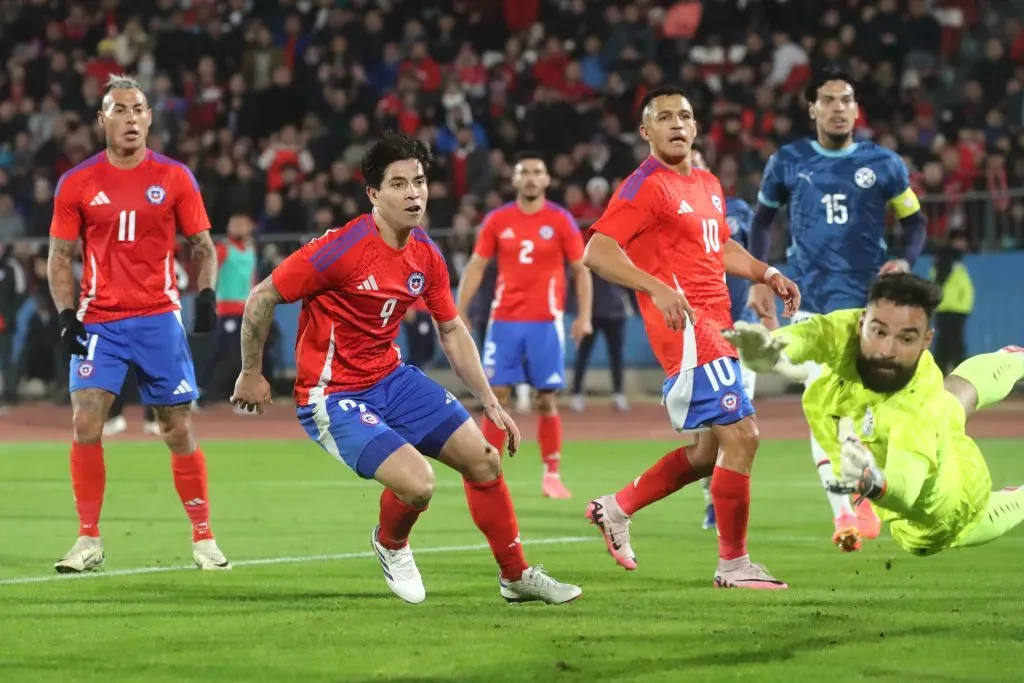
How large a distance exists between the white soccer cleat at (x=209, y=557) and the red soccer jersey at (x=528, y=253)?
5050mm

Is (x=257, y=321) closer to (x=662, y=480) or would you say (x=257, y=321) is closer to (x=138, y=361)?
(x=138, y=361)

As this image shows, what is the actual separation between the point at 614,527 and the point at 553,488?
4320mm

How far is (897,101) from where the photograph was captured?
2338 cm

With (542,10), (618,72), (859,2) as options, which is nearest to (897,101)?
(859,2)

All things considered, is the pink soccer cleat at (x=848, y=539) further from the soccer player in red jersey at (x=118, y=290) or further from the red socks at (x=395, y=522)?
the soccer player in red jersey at (x=118, y=290)

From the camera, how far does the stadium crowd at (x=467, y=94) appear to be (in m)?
22.8

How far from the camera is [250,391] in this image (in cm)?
745

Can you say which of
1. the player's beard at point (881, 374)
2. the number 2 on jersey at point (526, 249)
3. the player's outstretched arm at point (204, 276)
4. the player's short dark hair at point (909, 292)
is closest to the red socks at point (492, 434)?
the number 2 on jersey at point (526, 249)

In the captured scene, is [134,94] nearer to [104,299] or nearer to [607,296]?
[104,299]

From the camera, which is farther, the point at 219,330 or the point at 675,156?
the point at 219,330

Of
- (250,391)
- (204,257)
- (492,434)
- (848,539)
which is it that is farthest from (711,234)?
(492,434)

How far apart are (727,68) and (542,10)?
11.8ft

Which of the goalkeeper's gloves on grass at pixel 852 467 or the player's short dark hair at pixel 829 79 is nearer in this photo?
the goalkeeper's gloves on grass at pixel 852 467

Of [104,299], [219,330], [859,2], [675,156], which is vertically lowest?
[219,330]
